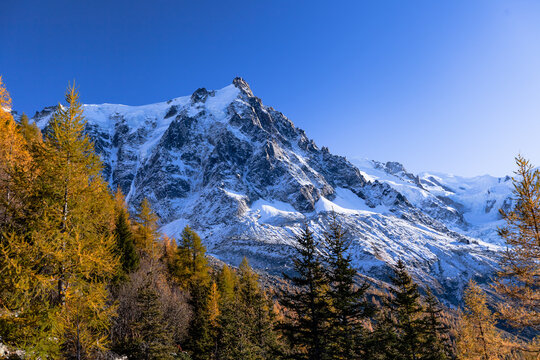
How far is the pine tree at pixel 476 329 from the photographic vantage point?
842 inches

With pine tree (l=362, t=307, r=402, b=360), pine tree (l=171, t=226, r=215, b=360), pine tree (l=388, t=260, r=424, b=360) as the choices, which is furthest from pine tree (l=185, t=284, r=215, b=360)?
pine tree (l=388, t=260, r=424, b=360)

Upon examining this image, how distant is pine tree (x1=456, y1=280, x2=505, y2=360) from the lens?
70.2 ft

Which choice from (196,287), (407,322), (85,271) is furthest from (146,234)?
(407,322)

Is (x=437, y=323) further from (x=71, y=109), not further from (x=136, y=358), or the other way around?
(x=71, y=109)

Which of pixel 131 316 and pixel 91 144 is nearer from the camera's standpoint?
pixel 91 144

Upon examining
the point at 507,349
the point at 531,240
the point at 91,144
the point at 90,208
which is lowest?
the point at 507,349

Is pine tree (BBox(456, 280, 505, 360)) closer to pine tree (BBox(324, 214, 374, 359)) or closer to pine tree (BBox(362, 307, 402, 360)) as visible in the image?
pine tree (BBox(362, 307, 402, 360))

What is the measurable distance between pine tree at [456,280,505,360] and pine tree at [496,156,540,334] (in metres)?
13.4

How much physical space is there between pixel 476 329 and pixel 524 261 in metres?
17.5

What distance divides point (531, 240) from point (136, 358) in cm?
2524

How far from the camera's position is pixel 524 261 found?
10.6 meters

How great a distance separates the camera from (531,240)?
35.1ft

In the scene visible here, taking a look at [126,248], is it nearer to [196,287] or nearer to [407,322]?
[196,287]

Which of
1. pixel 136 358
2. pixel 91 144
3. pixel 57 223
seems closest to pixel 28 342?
pixel 57 223
